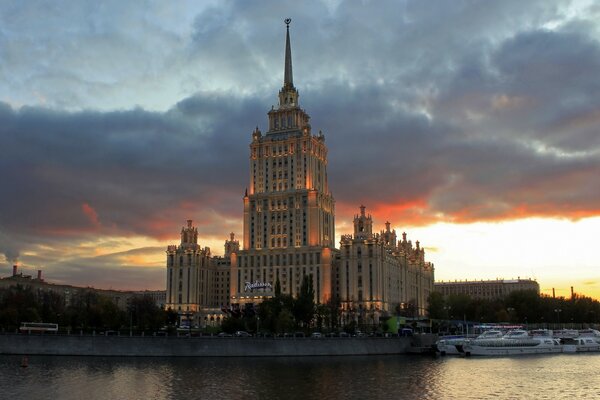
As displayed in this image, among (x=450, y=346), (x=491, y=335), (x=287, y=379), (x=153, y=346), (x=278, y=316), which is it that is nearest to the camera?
(x=287, y=379)

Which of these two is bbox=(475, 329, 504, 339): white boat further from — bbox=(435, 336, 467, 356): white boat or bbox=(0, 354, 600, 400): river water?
bbox=(0, 354, 600, 400): river water

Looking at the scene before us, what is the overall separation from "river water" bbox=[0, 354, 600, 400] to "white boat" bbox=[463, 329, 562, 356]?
82.1 feet

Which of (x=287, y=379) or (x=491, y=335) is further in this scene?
(x=491, y=335)

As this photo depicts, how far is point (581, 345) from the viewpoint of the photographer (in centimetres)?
16950

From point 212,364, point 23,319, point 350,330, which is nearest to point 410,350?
point 350,330

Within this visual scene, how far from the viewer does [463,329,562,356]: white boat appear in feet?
489

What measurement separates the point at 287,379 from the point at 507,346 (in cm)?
7960

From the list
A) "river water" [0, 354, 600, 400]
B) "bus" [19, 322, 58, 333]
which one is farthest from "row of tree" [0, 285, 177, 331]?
"river water" [0, 354, 600, 400]

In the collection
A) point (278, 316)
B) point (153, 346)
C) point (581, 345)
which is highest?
point (278, 316)

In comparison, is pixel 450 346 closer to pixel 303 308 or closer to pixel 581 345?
pixel 303 308

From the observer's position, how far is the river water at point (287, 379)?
74125mm

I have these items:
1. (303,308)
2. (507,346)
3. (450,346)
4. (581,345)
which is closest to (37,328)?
(303,308)

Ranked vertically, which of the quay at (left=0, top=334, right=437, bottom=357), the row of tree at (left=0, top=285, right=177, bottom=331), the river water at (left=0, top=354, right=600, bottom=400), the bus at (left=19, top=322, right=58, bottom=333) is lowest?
the river water at (left=0, top=354, right=600, bottom=400)

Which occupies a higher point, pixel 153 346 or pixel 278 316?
pixel 278 316
